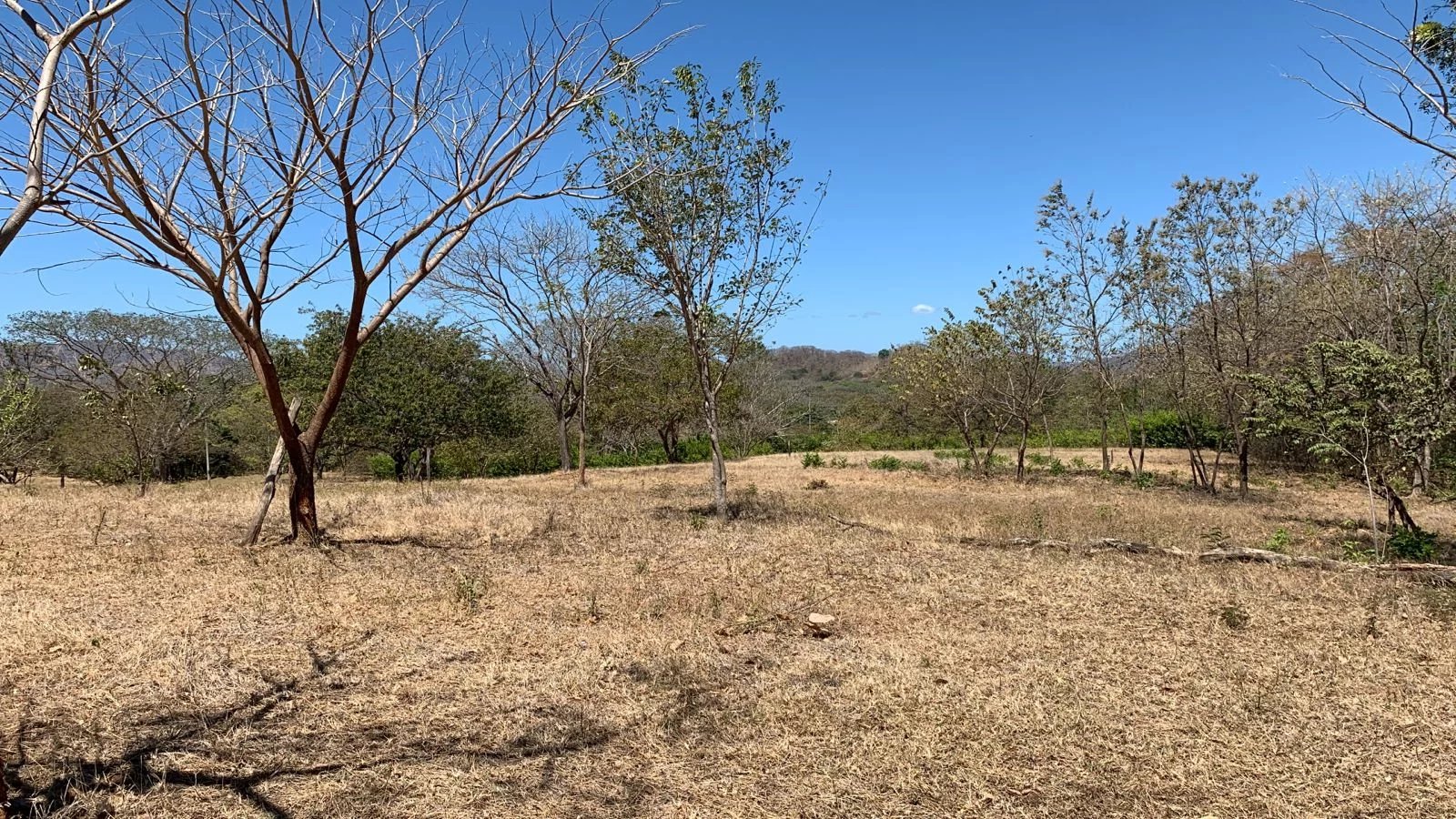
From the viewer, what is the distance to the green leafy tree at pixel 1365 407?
751 cm

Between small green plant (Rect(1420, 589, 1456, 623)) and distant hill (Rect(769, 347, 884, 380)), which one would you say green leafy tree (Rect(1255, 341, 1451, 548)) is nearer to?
small green plant (Rect(1420, 589, 1456, 623))

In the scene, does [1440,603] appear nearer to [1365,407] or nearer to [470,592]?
[1365,407]

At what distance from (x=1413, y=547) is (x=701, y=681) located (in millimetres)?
7950

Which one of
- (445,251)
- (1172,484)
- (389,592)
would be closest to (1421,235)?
(1172,484)

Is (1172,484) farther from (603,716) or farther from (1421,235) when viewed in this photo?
(603,716)

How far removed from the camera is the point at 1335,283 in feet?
44.7

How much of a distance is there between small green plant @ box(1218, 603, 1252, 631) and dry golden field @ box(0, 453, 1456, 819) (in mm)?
84

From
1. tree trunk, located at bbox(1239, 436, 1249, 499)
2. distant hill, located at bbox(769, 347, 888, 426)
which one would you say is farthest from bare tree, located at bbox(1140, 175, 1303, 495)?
distant hill, located at bbox(769, 347, 888, 426)

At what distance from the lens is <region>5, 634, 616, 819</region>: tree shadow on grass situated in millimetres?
3061

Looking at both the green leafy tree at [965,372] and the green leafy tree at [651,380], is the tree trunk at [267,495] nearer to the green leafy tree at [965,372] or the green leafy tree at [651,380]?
the green leafy tree at [965,372]

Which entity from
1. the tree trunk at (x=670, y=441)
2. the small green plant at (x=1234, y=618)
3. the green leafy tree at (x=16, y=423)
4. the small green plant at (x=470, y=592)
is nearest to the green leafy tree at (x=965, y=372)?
the tree trunk at (x=670, y=441)

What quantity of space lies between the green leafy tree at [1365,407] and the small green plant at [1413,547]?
309 millimetres

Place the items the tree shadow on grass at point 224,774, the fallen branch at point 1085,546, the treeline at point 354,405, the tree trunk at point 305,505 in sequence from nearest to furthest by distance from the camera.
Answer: the tree shadow on grass at point 224,774
the tree trunk at point 305,505
the fallen branch at point 1085,546
the treeline at point 354,405

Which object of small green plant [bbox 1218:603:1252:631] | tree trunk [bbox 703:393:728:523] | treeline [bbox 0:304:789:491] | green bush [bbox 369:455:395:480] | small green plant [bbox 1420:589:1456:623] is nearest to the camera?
small green plant [bbox 1218:603:1252:631]
